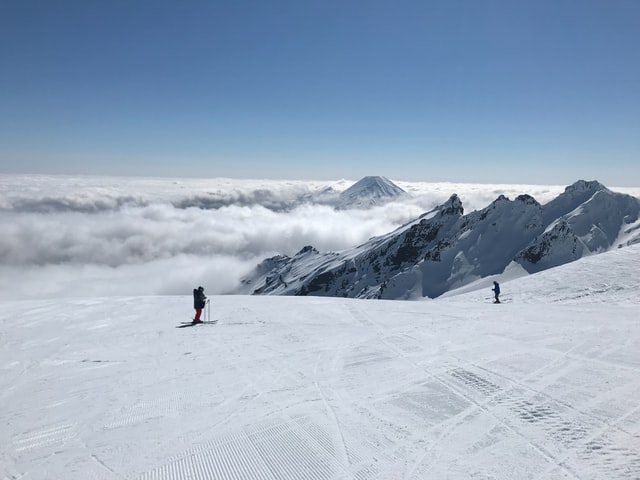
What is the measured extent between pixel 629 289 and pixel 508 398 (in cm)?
2001

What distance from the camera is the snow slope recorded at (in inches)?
210

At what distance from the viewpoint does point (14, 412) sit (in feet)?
24.1

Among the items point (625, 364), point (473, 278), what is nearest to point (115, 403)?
point (625, 364)

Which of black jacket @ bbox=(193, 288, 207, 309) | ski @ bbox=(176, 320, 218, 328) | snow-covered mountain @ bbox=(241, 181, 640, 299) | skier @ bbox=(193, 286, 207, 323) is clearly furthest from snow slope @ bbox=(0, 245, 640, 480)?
snow-covered mountain @ bbox=(241, 181, 640, 299)

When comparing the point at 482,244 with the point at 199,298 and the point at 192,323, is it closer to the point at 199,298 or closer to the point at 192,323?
the point at 199,298

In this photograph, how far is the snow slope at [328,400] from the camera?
5.34m

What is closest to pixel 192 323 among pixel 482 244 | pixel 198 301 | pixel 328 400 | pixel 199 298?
pixel 198 301

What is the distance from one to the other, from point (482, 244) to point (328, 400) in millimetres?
123582

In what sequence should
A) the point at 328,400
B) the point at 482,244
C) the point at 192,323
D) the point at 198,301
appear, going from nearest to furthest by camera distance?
the point at 328,400 → the point at 192,323 → the point at 198,301 → the point at 482,244

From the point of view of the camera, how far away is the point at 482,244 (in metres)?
120

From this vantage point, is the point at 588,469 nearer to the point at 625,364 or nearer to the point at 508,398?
the point at 508,398

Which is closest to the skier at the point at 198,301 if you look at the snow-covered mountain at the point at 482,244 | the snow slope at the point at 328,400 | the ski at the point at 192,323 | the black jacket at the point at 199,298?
the black jacket at the point at 199,298

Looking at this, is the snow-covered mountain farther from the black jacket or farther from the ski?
the black jacket

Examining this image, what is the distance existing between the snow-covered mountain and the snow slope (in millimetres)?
97182
